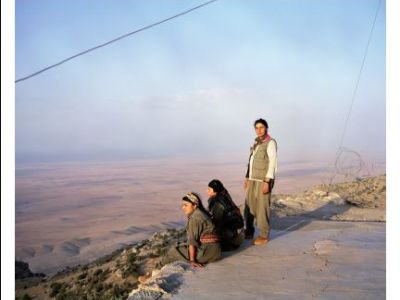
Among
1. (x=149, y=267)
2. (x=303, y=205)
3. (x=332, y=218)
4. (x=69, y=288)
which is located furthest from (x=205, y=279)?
(x=303, y=205)

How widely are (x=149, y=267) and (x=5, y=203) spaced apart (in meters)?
4.11

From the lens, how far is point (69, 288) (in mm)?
9281

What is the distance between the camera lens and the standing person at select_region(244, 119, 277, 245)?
264 inches

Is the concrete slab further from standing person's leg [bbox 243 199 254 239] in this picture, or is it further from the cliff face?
standing person's leg [bbox 243 199 254 239]

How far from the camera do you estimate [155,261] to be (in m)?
8.30

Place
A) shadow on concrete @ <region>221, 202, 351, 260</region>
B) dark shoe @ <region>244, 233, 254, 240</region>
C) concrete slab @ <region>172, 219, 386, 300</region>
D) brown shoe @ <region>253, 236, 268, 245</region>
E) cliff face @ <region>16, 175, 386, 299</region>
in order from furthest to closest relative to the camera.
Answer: dark shoe @ <region>244, 233, 254, 240</region>
shadow on concrete @ <region>221, 202, 351, 260</region>
brown shoe @ <region>253, 236, 268, 245</region>
cliff face @ <region>16, 175, 386, 299</region>
concrete slab @ <region>172, 219, 386, 300</region>

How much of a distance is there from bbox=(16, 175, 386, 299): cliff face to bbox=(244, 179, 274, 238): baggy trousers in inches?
13.4

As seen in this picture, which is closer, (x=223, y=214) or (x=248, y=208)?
(x=223, y=214)

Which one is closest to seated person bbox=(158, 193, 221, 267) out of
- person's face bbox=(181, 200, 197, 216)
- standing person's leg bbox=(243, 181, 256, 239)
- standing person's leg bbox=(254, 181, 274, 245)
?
person's face bbox=(181, 200, 197, 216)

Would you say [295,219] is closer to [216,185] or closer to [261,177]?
[261,177]

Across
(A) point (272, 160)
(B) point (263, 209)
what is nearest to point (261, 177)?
(A) point (272, 160)

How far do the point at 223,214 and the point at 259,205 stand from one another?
0.75 meters

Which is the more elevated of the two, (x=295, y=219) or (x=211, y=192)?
(x=211, y=192)
